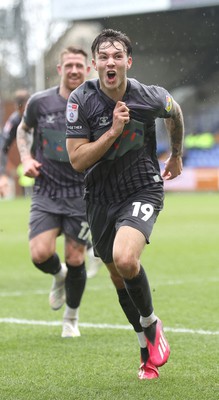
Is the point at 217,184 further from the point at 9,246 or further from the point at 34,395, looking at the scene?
the point at 34,395

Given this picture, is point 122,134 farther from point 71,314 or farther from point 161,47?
point 161,47

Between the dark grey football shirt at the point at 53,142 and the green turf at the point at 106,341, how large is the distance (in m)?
1.19

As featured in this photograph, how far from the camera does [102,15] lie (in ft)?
120

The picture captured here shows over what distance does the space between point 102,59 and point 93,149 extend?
55 cm

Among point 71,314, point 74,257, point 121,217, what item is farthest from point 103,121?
point 71,314

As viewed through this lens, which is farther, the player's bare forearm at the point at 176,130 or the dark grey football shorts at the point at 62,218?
the dark grey football shorts at the point at 62,218

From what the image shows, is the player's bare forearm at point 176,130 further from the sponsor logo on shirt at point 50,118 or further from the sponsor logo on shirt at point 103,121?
the sponsor logo on shirt at point 50,118

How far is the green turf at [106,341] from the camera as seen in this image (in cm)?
542

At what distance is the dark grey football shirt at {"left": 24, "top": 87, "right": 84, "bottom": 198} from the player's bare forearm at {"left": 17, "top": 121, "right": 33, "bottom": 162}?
8 centimetres

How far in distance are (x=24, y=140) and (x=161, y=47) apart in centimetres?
3256

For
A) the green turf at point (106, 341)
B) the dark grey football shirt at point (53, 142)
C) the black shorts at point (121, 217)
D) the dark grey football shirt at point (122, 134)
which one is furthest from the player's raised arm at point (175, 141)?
the dark grey football shirt at point (53, 142)

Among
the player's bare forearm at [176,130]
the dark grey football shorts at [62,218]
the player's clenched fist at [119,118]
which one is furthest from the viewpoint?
the dark grey football shorts at [62,218]

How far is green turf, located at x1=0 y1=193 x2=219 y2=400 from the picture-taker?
5.42 m

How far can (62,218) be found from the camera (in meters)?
7.63
